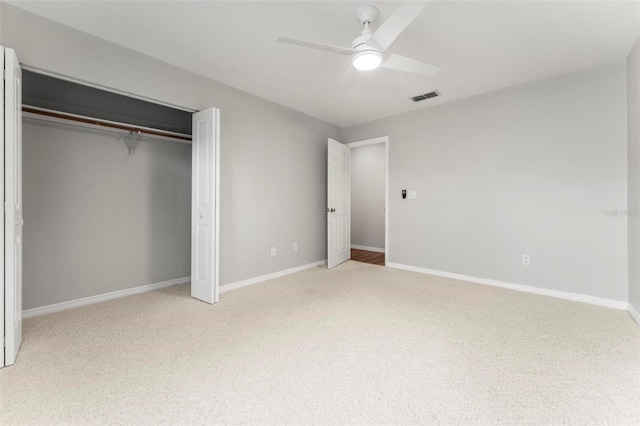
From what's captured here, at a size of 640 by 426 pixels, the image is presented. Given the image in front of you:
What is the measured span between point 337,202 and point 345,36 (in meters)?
2.71

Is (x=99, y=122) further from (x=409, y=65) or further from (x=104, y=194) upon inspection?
(x=409, y=65)

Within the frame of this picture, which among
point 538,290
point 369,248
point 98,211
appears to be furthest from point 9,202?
point 369,248

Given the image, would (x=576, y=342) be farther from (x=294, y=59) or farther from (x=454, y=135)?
(x=294, y=59)

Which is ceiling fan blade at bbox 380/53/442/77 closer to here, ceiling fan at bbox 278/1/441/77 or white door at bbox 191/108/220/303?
ceiling fan at bbox 278/1/441/77

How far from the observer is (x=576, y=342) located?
207 cm

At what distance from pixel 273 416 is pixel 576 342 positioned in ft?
7.44

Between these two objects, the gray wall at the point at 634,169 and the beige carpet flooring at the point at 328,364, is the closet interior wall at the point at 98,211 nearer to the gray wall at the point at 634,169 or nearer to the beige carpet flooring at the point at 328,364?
the beige carpet flooring at the point at 328,364

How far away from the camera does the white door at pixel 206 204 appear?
9.33 ft

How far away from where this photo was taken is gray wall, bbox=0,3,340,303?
2.16m

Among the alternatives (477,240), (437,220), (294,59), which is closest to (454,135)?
(437,220)

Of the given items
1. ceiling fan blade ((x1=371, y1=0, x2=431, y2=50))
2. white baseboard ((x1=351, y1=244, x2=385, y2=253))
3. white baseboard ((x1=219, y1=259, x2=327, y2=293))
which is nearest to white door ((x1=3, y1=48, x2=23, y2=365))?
white baseboard ((x1=219, y1=259, x2=327, y2=293))

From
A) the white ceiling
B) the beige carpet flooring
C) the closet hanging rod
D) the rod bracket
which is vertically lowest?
the beige carpet flooring

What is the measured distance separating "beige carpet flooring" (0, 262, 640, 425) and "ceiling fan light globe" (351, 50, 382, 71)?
2055mm

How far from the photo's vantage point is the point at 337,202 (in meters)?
4.68
